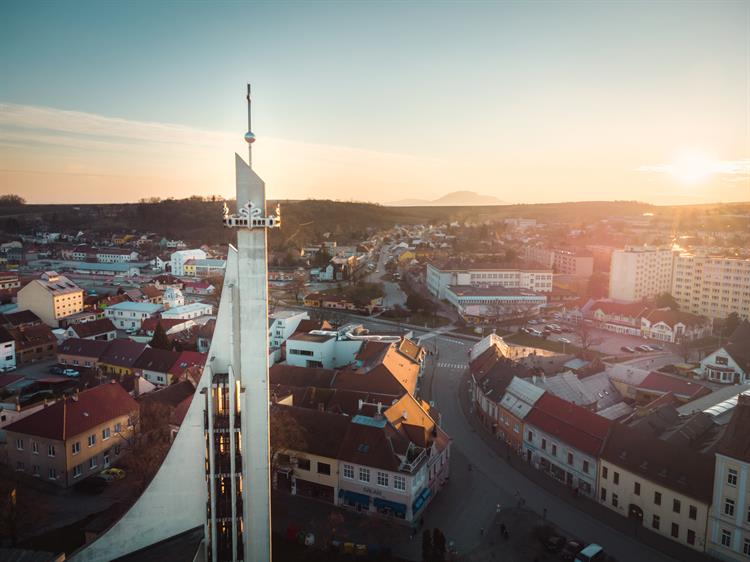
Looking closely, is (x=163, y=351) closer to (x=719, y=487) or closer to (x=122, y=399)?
(x=122, y=399)

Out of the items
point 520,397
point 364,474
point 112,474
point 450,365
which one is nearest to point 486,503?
point 364,474

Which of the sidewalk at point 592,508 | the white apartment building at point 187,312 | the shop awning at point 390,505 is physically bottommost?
the sidewalk at point 592,508

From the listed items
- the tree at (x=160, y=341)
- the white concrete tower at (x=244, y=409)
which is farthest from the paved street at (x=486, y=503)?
the tree at (x=160, y=341)

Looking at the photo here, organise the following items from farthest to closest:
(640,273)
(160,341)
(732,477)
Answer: (640,273)
(160,341)
(732,477)

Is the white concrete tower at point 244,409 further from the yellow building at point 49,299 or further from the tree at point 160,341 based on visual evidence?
the yellow building at point 49,299

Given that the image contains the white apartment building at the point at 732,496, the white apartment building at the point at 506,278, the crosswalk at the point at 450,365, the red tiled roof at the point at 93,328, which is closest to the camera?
the white apartment building at the point at 732,496

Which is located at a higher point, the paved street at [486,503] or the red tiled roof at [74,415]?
the red tiled roof at [74,415]

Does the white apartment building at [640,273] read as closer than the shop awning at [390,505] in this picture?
No

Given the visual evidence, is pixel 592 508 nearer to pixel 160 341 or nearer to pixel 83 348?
pixel 160 341
